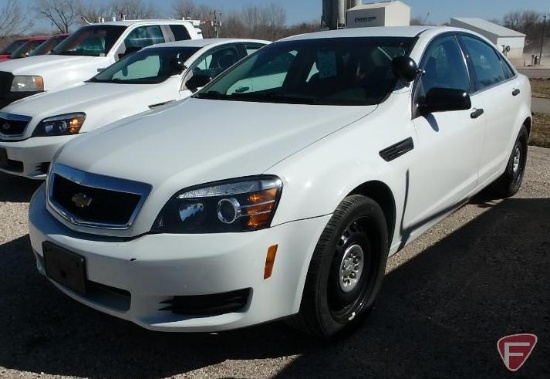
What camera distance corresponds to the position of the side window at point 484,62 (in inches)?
167

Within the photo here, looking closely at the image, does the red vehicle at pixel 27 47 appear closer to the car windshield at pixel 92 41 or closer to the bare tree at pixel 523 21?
the car windshield at pixel 92 41

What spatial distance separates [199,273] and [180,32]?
777 cm

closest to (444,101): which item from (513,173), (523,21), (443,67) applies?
(443,67)

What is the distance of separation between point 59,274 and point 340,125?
5.31ft

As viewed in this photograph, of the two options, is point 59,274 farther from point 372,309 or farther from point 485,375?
point 485,375

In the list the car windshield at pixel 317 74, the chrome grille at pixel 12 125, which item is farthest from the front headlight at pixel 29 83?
the car windshield at pixel 317 74

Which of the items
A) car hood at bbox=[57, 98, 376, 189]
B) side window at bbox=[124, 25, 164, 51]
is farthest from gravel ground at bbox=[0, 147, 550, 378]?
side window at bbox=[124, 25, 164, 51]

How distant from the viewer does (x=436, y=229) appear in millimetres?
4559

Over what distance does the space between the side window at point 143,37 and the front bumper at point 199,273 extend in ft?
21.7

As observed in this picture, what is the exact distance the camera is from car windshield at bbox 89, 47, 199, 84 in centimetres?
628

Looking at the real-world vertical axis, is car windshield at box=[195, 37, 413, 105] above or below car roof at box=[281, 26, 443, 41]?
below

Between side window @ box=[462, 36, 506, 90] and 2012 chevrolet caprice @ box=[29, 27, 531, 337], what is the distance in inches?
17.7

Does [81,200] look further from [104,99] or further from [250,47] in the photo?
[250,47]

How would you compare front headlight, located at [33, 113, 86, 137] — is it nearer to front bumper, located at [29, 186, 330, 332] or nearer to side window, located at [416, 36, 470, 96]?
front bumper, located at [29, 186, 330, 332]
